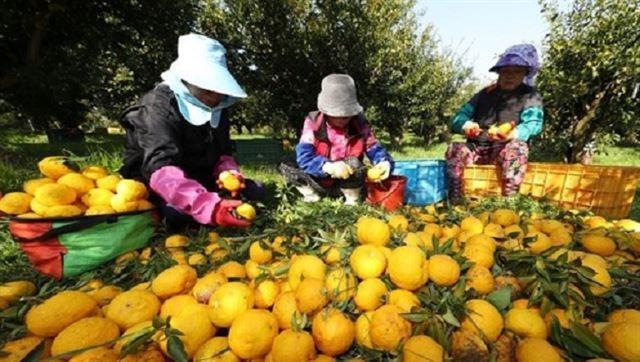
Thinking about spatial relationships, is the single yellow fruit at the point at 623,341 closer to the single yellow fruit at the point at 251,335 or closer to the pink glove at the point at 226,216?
the single yellow fruit at the point at 251,335

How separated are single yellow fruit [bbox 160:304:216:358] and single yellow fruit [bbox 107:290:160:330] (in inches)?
4.6

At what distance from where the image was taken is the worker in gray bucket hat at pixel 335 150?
11.9 feet

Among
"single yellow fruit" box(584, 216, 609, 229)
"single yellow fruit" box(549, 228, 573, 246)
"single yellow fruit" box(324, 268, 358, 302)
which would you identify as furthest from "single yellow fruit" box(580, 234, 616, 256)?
"single yellow fruit" box(324, 268, 358, 302)

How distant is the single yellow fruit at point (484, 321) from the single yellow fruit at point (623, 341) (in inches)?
11.8

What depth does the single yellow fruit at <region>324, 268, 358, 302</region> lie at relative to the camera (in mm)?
1343

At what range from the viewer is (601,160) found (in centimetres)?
1005

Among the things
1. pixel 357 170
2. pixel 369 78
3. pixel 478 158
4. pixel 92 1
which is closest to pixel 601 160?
pixel 369 78

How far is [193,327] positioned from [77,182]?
139cm

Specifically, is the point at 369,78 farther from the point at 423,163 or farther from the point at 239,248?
the point at 239,248

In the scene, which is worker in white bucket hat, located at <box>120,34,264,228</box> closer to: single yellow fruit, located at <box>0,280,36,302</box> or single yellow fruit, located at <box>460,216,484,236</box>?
single yellow fruit, located at <box>0,280,36,302</box>

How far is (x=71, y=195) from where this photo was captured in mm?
2096

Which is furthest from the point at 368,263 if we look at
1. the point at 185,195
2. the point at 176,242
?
the point at 185,195

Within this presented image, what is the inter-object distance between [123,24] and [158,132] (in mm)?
7736

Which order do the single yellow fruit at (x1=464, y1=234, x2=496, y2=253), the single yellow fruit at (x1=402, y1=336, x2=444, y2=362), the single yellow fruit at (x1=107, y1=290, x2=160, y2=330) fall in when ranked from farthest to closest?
1. the single yellow fruit at (x1=464, y1=234, x2=496, y2=253)
2. the single yellow fruit at (x1=107, y1=290, x2=160, y2=330)
3. the single yellow fruit at (x1=402, y1=336, x2=444, y2=362)
